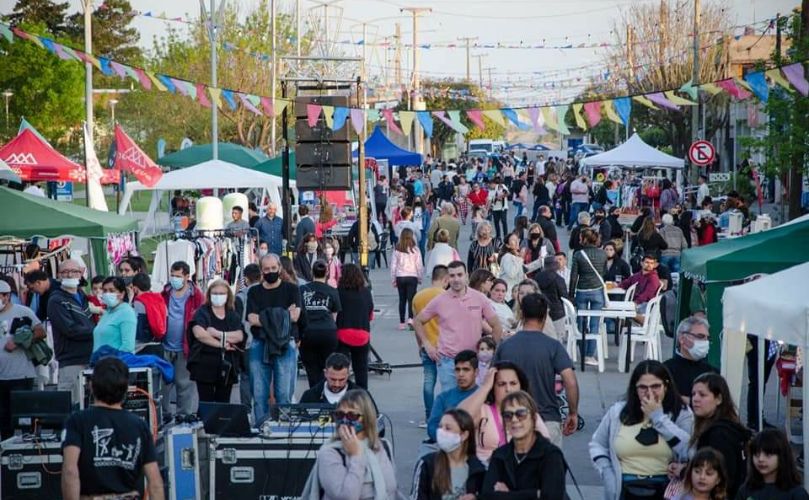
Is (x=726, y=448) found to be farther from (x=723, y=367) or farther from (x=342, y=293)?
(x=342, y=293)

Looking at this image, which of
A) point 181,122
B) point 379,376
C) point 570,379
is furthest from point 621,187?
point 570,379

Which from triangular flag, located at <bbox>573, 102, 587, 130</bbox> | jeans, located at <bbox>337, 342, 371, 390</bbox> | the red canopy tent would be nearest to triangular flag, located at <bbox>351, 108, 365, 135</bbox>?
triangular flag, located at <bbox>573, 102, 587, 130</bbox>

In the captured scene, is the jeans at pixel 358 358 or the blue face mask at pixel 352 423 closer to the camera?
the blue face mask at pixel 352 423

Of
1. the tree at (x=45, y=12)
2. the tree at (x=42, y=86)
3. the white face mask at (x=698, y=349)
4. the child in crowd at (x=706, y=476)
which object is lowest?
the child in crowd at (x=706, y=476)

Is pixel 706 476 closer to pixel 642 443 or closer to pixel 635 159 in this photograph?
pixel 642 443

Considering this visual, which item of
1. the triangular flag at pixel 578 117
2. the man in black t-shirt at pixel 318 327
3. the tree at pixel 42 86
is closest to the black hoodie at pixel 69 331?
the man in black t-shirt at pixel 318 327

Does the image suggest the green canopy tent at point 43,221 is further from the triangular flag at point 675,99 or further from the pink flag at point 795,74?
the pink flag at point 795,74

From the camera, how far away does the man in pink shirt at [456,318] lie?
11422 mm

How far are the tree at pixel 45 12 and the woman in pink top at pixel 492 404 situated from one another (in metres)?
80.0

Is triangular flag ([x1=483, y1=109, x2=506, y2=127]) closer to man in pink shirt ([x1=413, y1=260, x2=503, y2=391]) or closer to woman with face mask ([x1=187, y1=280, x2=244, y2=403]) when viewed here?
woman with face mask ([x1=187, y1=280, x2=244, y2=403])

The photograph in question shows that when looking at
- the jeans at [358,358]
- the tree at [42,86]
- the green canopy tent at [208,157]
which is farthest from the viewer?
the tree at [42,86]

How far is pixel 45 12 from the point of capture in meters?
86.1

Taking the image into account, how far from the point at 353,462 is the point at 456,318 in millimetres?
4015

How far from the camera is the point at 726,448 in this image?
26.3 feet
